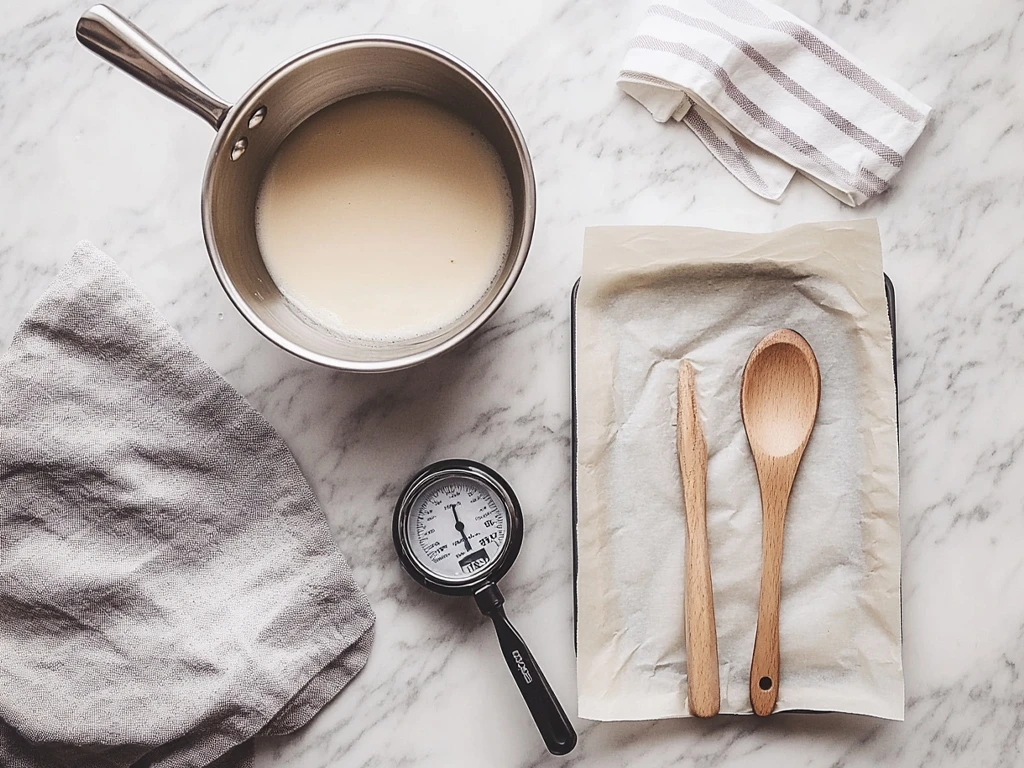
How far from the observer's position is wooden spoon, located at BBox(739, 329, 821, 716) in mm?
846

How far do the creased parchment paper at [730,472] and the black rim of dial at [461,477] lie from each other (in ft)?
0.22

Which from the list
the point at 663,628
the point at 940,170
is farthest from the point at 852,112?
the point at 663,628

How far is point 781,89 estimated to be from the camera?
0.89 metres

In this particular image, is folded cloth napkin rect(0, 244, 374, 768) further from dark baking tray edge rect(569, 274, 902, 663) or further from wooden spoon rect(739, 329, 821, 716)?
wooden spoon rect(739, 329, 821, 716)

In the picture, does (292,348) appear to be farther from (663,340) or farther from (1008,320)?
(1008,320)

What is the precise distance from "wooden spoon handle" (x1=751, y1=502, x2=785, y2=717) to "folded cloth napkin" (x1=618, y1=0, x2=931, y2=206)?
0.32 m

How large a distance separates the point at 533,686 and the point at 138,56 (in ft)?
1.95

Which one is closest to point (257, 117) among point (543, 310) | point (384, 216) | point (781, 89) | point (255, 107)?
point (255, 107)

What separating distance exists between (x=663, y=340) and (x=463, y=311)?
0.19 m

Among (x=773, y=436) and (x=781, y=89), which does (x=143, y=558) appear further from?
(x=781, y=89)

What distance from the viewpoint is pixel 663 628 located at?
868mm

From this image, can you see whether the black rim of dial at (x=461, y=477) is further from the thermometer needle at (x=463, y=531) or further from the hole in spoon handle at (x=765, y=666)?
the hole in spoon handle at (x=765, y=666)

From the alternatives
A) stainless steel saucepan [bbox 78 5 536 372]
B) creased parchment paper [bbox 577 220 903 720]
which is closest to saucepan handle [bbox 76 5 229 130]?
stainless steel saucepan [bbox 78 5 536 372]

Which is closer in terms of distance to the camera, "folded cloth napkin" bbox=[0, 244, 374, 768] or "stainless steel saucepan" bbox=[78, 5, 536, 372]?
"stainless steel saucepan" bbox=[78, 5, 536, 372]
